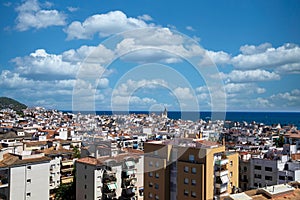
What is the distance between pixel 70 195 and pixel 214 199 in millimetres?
6797

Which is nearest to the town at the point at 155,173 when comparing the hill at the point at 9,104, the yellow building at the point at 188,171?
the yellow building at the point at 188,171

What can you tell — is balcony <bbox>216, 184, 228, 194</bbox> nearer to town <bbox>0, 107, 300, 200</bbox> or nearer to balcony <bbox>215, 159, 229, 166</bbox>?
town <bbox>0, 107, 300, 200</bbox>

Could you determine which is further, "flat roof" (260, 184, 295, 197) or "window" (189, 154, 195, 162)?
"window" (189, 154, 195, 162)

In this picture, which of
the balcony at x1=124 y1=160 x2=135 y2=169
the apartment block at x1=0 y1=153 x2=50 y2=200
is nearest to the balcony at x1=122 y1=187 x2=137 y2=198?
the balcony at x1=124 y1=160 x2=135 y2=169

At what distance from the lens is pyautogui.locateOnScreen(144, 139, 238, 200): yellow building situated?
32.6 feet

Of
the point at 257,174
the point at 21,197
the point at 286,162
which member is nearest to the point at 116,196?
the point at 21,197

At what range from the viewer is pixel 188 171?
10.1 metres

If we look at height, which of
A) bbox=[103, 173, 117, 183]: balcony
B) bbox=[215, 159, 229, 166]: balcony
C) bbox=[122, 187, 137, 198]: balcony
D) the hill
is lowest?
bbox=[122, 187, 137, 198]: balcony

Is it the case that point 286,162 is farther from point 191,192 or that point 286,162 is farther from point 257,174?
point 191,192

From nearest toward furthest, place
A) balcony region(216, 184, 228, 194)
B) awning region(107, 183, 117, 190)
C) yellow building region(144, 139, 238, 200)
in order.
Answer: yellow building region(144, 139, 238, 200) → balcony region(216, 184, 228, 194) → awning region(107, 183, 117, 190)

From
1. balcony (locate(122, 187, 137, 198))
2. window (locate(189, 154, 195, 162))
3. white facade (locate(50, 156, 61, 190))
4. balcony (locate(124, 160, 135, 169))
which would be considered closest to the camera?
window (locate(189, 154, 195, 162))

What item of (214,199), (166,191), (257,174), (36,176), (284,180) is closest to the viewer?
(214,199)

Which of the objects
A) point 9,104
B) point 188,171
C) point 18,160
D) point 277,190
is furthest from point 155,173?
point 9,104

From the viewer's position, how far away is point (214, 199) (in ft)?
32.4
